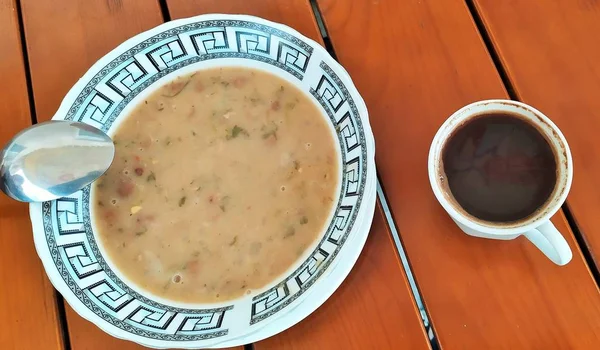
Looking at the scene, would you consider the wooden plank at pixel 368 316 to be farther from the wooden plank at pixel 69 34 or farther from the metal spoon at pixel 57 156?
the wooden plank at pixel 69 34

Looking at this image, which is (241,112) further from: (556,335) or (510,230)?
(556,335)

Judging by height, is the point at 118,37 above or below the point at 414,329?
above

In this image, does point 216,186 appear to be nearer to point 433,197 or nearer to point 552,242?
point 433,197

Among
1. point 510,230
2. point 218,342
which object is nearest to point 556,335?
point 510,230

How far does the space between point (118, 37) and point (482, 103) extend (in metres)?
0.52

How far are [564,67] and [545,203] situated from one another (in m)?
0.22

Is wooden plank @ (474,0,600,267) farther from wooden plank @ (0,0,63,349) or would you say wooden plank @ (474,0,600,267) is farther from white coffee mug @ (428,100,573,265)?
wooden plank @ (0,0,63,349)

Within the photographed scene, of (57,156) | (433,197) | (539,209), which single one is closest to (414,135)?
(433,197)

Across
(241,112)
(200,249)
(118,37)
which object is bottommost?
(200,249)

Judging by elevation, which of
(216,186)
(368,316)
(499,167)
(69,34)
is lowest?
(368,316)

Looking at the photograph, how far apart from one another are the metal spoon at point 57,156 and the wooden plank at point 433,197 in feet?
1.16

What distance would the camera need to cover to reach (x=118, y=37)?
0.85m

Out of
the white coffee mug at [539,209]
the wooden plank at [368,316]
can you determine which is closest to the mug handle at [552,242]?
the white coffee mug at [539,209]

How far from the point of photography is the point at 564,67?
2.49ft
